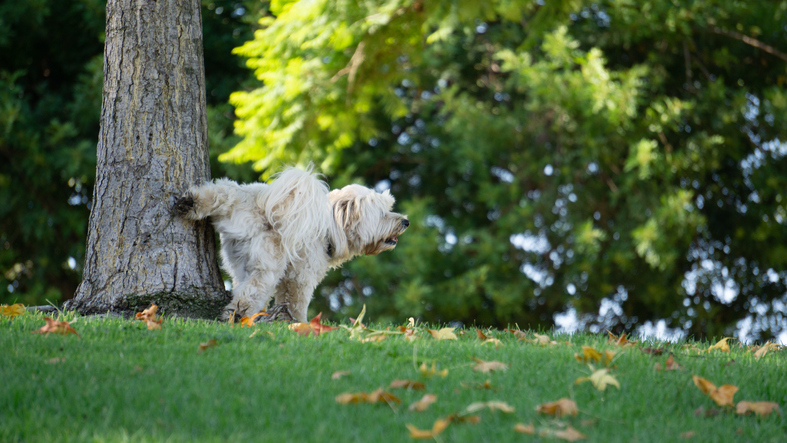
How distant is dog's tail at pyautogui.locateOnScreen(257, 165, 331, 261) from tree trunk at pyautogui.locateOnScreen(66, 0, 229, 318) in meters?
0.61

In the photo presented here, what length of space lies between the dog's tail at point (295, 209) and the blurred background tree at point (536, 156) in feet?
16.2

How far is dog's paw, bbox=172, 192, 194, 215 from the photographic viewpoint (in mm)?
5344

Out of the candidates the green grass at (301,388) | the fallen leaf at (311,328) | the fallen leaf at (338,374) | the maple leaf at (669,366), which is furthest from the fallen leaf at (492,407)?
the fallen leaf at (311,328)

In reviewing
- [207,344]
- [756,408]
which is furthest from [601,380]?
[207,344]

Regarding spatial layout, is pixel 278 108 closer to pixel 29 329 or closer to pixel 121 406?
pixel 29 329

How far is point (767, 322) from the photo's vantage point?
14852 millimetres

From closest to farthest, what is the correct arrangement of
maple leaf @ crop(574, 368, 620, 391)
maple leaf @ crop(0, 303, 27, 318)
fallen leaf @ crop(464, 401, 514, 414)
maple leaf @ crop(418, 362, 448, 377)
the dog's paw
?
1. fallen leaf @ crop(464, 401, 514, 414)
2. maple leaf @ crop(574, 368, 620, 391)
3. maple leaf @ crop(418, 362, 448, 377)
4. maple leaf @ crop(0, 303, 27, 318)
5. the dog's paw

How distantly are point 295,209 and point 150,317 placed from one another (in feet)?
4.60

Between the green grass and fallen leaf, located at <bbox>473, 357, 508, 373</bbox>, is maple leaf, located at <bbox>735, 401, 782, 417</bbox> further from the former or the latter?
fallen leaf, located at <bbox>473, 357, 508, 373</bbox>

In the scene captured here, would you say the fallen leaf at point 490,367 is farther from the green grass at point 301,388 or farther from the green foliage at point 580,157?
the green foliage at point 580,157

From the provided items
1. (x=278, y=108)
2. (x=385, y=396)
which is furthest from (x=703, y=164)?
(x=385, y=396)

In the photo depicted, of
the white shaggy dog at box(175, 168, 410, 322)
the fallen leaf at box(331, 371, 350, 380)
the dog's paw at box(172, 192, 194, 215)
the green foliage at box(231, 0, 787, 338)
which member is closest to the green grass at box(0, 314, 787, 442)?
the fallen leaf at box(331, 371, 350, 380)

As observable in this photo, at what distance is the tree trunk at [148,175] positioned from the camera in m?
5.23

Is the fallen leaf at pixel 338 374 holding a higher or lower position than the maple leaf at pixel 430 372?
higher
